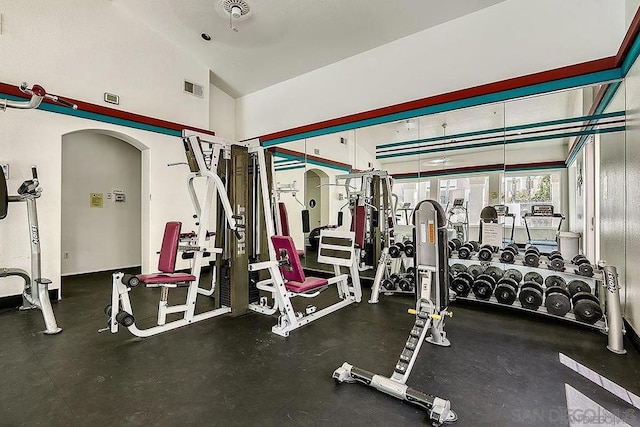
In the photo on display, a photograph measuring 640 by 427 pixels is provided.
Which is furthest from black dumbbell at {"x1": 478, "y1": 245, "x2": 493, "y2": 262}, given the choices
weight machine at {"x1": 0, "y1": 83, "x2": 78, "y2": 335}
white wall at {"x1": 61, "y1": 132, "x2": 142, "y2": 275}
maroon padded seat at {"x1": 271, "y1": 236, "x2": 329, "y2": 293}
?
white wall at {"x1": 61, "y1": 132, "x2": 142, "y2": 275}

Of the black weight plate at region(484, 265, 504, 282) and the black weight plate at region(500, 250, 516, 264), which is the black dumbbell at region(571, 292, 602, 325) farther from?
the black weight plate at region(484, 265, 504, 282)

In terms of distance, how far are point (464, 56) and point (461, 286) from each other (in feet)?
9.11

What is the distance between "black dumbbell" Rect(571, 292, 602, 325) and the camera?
273 cm

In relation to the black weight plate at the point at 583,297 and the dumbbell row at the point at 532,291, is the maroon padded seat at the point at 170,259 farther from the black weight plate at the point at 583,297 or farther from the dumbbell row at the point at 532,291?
the black weight plate at the point at 583,297

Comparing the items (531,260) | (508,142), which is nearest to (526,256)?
(531,260)

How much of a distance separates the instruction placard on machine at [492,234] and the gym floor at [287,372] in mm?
839

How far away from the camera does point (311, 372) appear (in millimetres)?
2154

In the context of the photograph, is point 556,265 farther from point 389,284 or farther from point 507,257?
point 389,284

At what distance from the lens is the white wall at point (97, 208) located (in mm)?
5238

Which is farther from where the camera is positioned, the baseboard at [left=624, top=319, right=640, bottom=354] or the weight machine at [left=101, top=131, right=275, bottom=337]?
the weight machine at [left=101, top=131, right=275, bottom=337]

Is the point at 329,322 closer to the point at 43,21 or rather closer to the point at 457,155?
the point at 457,155

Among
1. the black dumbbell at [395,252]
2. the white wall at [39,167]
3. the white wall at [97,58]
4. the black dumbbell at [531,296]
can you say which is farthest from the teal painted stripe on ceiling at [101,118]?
the black dumbbell at [531,296]

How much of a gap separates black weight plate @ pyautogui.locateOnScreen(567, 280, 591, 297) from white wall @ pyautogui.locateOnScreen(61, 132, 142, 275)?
679 centimetres

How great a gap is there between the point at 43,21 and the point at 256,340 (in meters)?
4.81
